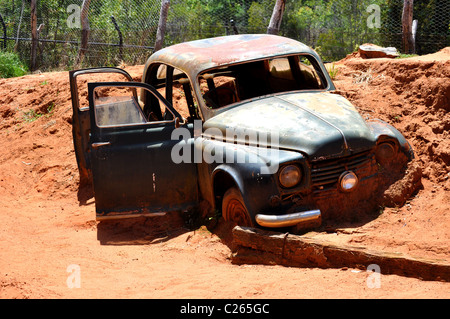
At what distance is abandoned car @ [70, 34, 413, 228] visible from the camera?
5.20 metres

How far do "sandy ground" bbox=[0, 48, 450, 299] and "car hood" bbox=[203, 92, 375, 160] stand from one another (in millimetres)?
690

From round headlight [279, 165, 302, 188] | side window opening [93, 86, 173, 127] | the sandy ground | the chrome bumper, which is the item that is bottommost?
the sandy ground

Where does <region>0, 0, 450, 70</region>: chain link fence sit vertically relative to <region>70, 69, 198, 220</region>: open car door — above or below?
above

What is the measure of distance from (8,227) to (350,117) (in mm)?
4230

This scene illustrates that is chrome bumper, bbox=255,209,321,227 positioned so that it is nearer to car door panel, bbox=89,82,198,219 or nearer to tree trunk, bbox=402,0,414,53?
car door panel, bbox=89,82,198,219

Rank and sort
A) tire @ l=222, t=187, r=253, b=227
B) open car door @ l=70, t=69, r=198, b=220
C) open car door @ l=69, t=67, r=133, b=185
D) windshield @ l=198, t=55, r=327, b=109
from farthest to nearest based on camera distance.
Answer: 1. open car door @ l=69, t=67, r=133, b=185
2. windshield @ l=198, t=55, r=327, b=109
3. open car door @ l=70, t=69, r=198, b=220
4. tire @ l=222, t=187, r=253, b=227

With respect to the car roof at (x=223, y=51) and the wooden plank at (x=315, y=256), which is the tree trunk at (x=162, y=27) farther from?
the wooden plank at (x=315, y=256)

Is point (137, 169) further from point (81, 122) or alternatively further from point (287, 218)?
point (287, 218)

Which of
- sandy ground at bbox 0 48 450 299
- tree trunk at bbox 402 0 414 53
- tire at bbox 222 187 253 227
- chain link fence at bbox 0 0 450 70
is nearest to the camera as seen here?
sandy ground at bbox 0 48 450 299

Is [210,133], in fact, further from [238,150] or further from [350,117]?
[350,117]

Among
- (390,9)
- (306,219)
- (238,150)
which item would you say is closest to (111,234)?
(238,150)

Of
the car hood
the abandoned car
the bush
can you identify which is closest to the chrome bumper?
the abandoned car

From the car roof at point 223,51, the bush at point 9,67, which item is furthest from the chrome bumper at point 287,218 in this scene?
the bush at point 9,67

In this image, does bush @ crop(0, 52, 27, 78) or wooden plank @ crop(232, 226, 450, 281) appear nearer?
wooden plank @ crop(232, 226, 450, 281)
